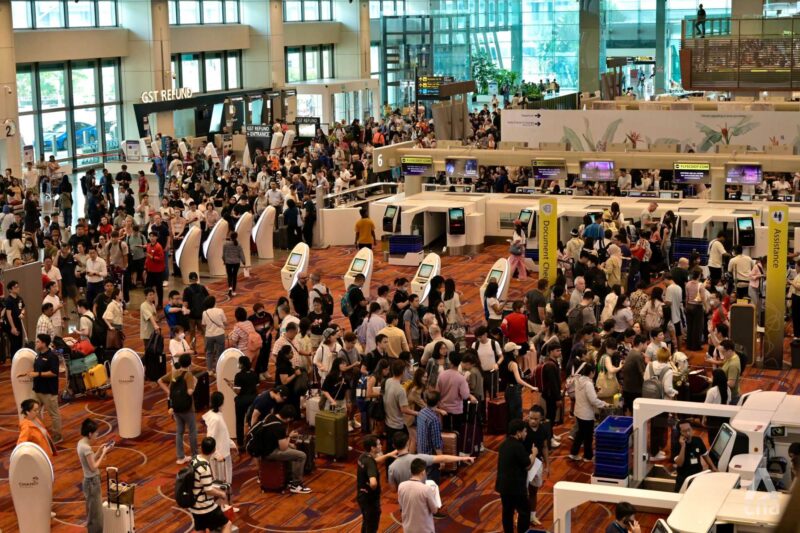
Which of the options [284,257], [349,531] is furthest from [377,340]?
[284,257]

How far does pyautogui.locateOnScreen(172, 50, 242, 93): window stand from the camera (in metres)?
37.2

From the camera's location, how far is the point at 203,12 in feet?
125

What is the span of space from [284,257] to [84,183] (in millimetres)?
4811

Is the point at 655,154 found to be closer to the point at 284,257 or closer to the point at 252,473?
the point at 284,257

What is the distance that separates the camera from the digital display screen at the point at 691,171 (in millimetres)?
21016

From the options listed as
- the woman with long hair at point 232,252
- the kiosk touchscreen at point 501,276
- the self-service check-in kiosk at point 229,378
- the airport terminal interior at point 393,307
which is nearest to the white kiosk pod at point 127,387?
the airport terminal interior at point 393,307

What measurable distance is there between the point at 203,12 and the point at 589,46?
1446 cm

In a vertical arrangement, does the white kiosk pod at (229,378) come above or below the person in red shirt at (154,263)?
below

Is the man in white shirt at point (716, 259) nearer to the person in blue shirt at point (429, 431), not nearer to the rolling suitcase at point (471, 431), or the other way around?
the rolling suitcase at point (471, 431)

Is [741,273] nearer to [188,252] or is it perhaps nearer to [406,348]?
[406,348]

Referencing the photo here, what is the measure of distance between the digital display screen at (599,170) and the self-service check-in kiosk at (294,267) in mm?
7170

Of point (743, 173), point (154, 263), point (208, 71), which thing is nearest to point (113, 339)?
point (154, 263)

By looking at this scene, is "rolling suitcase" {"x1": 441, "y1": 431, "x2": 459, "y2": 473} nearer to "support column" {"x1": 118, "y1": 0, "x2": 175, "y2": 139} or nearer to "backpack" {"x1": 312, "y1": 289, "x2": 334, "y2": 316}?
"backpack" {"x1": 312, "y1": 289, "x2": 334, "y2": 316}

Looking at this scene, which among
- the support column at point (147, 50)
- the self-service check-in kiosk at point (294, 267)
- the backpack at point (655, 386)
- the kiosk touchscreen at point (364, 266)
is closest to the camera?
the backpack at point (655, 386)
